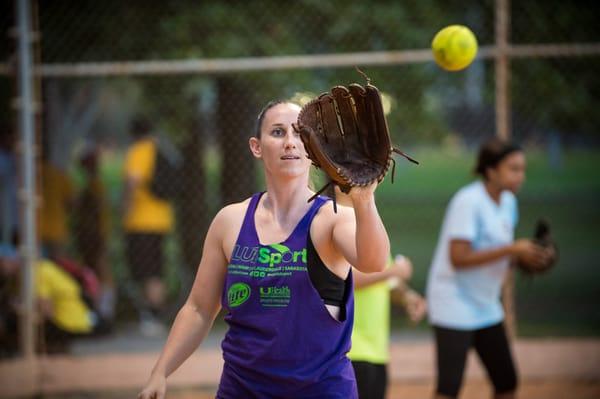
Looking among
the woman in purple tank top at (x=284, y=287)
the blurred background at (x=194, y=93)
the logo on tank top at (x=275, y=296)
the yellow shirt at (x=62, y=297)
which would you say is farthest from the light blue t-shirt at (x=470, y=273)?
the yellow shirt at (x=62, y=297)

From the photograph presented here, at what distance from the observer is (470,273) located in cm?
539

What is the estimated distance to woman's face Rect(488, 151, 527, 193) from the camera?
5.39 meters

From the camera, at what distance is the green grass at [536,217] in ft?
36.7

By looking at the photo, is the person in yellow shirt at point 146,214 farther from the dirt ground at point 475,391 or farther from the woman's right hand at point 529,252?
the woman's right hand at point 529,252

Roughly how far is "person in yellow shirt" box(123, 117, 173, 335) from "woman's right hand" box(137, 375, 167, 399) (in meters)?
5.91

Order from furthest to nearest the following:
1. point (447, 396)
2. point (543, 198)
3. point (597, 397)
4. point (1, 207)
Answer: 1. point (543, 198)
2. point (1, 207)
3. point (597, 397)
4. point (447, 396)

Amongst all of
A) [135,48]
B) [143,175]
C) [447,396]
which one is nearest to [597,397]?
[447,396]

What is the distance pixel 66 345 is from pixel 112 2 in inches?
138

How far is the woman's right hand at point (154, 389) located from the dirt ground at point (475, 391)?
158 inches

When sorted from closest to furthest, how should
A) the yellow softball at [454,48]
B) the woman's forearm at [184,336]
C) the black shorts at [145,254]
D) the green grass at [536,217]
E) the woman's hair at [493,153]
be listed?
the woman's forearm at [184,336] < the yellow softball at [454,48] < the woman's hair at [493,153] < the black shorts at [145,254] < the green grass at [536,217]

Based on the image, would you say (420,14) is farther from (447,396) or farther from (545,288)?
(545,288)

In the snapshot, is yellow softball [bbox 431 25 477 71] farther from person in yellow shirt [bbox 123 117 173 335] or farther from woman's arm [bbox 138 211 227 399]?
person in yellow shirt [bbox 123 117 173 335]

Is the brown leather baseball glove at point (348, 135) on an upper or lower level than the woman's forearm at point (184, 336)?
upper

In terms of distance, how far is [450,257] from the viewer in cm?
534
